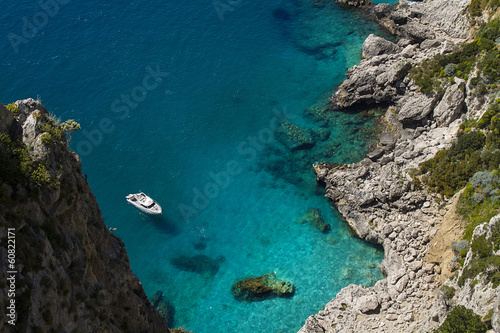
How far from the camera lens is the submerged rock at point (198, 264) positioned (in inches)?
1688

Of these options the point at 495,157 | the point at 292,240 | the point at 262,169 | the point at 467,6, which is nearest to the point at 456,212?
the point at 495,157

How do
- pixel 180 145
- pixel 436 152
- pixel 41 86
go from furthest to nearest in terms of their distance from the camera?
pixel 41 86
pixel 180 145
pixel 436 152

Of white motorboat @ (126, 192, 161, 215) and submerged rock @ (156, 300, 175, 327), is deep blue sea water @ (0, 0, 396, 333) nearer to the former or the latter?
submerged rock @ (156, 300, 175, 327)

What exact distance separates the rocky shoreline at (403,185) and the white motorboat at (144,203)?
1864 cm

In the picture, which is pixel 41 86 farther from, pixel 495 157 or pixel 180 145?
pixel 495 157

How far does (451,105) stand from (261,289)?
1059 inches

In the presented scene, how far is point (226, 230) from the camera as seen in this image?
45781 millimetres

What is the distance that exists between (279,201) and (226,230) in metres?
6.81

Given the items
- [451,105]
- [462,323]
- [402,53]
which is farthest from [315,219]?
[402,53]

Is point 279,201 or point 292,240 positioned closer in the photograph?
point 292,240

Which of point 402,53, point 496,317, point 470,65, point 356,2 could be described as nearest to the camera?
point 496,317

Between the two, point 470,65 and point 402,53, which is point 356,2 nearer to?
point 402,53

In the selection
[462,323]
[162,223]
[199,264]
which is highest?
[462,323]

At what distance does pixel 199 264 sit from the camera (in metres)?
43.4
